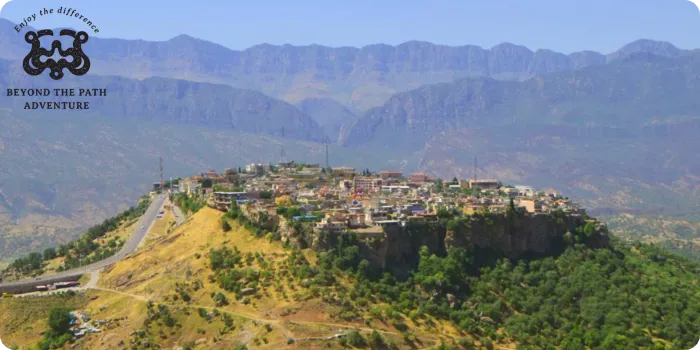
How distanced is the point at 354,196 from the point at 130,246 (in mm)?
14165

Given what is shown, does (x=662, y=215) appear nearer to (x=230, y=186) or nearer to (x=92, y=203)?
(x=92, y=203)

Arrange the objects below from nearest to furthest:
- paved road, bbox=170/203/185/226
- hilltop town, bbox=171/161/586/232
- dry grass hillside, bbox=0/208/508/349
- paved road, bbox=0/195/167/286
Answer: dry grass hillside, bbox=0/208/508/349
hilltop town, bbox=171/161/586/232
paved road, bbox=0/195/167/286
paved road, bbox=170/203/185/226

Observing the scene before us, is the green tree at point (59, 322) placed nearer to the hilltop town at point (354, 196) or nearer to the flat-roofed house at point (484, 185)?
the hilltop town at point (354, 196)

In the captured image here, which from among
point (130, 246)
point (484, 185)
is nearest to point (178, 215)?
point (130, 246)

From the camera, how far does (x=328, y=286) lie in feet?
171

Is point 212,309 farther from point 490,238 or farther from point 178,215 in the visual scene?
point 178,215

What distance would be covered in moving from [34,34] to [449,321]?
77.9 feet

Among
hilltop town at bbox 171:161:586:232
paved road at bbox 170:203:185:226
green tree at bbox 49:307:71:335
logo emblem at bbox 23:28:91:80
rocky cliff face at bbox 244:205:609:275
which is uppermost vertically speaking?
logo emblem at bbox 23:28:91:80

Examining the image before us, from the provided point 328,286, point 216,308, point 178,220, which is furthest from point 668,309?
point 178,220

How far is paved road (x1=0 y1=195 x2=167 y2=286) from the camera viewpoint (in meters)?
61.1

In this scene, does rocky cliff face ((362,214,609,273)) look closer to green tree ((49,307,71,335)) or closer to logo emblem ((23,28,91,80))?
green tree ((49,307,71,335))

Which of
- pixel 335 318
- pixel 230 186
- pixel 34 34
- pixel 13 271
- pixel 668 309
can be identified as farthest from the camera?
pixel 230 186

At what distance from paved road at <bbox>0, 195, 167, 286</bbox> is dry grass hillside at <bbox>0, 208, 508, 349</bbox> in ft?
11.4

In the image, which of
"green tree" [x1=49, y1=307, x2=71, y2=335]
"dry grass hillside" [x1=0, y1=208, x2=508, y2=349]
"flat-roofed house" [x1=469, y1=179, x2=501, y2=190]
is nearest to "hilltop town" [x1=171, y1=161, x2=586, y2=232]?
"flat-roofed house" [x1=469, y1=179, x2=501, y2=190]
